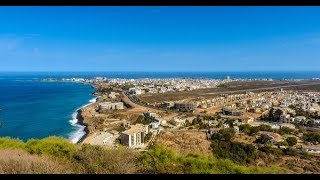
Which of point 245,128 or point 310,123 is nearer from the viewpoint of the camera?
point 245,128

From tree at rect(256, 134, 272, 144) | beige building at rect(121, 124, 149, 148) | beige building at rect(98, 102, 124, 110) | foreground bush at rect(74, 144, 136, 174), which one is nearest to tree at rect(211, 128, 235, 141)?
tree at rect(256, 134, 272, 144)

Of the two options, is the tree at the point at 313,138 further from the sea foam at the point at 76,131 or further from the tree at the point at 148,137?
the sea foam at the point at 76,131

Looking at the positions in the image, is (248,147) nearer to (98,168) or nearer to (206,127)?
(206,127)

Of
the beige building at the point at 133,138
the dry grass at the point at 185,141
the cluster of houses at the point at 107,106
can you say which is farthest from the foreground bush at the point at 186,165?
the cluster of houses at the point at 107,106

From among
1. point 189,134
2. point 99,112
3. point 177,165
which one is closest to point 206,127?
point 189,134

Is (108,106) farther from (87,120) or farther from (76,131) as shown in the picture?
(76,131)

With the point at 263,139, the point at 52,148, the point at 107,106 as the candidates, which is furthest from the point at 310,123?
the point at 52,148

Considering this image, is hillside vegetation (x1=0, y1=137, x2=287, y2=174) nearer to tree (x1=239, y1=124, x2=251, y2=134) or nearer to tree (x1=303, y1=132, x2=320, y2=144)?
tree (x1=303, y1=132, x2=320, y2=144)
